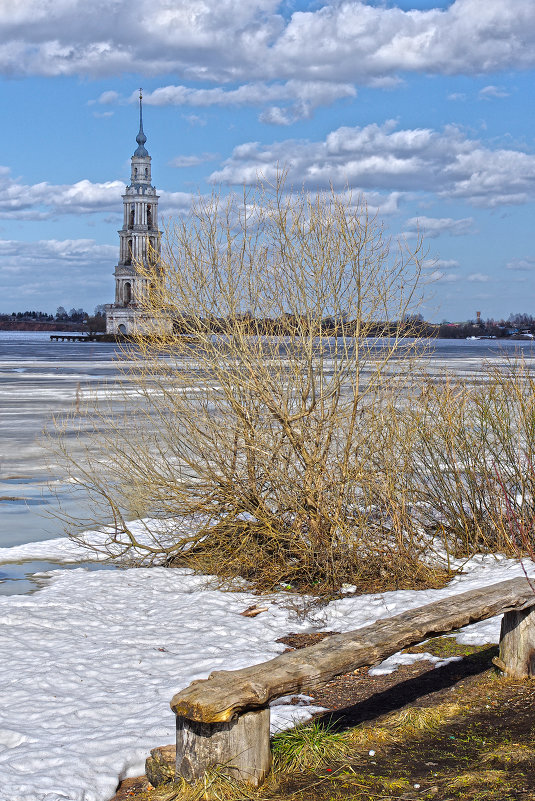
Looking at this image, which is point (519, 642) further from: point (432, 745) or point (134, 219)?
point (134, 219)

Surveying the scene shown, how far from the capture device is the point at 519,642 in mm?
5766

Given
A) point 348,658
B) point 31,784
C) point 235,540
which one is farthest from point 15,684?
point 235,540

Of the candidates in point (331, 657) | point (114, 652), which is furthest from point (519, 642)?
point (114, 652)

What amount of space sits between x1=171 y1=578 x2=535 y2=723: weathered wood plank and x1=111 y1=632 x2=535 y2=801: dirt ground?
0.49 metres

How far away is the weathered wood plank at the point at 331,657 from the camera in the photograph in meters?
3.97

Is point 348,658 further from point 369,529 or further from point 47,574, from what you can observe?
point 47,574

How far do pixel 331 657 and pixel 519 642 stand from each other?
182cm

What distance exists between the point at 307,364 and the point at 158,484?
2275 millimetres

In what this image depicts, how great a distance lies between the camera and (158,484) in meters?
10.2

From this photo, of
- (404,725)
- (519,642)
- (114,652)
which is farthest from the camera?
(114,652)

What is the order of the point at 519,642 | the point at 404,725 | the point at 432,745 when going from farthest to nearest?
the point at 519,642 → the point at 404,725 → the point at 432,745

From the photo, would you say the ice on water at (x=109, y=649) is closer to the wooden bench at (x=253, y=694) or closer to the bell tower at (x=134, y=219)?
the wooden bench at (x=253, y=694)

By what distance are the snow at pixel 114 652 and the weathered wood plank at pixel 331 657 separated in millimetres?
1049

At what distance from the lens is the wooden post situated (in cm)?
407
